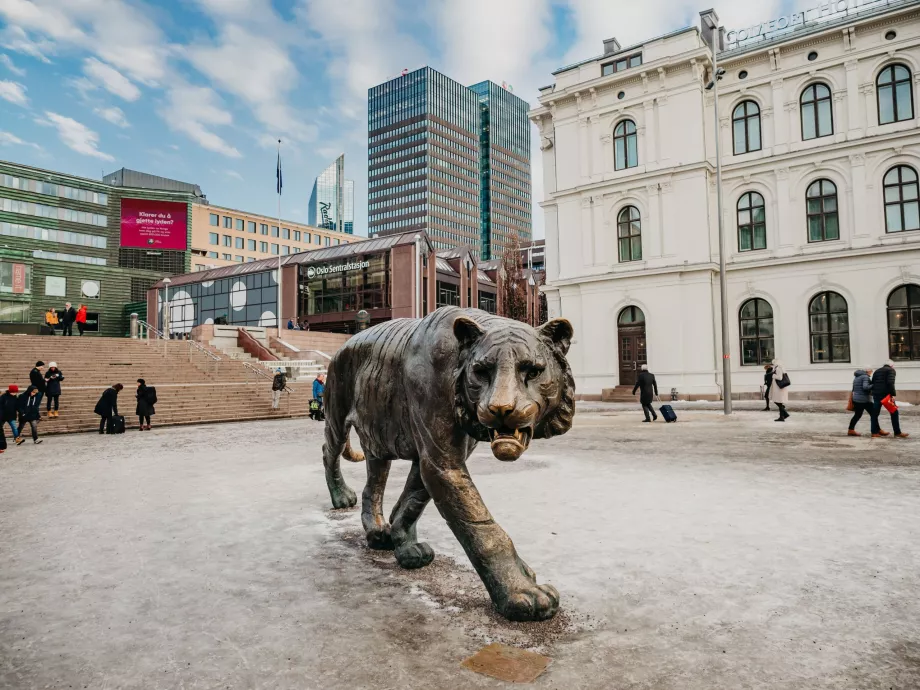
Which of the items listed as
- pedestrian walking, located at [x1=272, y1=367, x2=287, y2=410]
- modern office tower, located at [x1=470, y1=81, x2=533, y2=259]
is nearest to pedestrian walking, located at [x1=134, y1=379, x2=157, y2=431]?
pedestrian walking, located at [x1=272, y1=367, x2=287, y2=410]

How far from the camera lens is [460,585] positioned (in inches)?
150

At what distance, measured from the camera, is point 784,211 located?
26.7m

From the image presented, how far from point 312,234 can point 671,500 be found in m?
84.8

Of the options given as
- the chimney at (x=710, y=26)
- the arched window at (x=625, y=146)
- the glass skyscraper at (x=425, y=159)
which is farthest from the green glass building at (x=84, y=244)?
the glass skyscraper at (x=425, y=159)

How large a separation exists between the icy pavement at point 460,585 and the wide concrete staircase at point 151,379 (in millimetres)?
10846

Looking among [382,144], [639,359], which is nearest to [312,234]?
[639,359]

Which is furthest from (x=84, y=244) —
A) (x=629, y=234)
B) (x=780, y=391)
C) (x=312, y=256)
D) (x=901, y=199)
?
(x=901, y=199)

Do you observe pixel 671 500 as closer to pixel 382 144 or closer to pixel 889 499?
pixel 889 499

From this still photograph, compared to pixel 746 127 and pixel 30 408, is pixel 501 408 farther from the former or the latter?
pixel 746 127

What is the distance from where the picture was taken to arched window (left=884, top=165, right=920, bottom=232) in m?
24.3

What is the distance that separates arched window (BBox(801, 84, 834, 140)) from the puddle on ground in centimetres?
2949

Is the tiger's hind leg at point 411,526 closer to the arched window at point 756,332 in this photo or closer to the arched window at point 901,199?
the arched window at point 756,332

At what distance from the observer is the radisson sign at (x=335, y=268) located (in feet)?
144

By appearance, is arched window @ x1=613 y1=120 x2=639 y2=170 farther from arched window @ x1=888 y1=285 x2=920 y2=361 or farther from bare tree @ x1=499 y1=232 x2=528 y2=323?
arched window @ x1=888 y1=285 x2=920 y2=361
